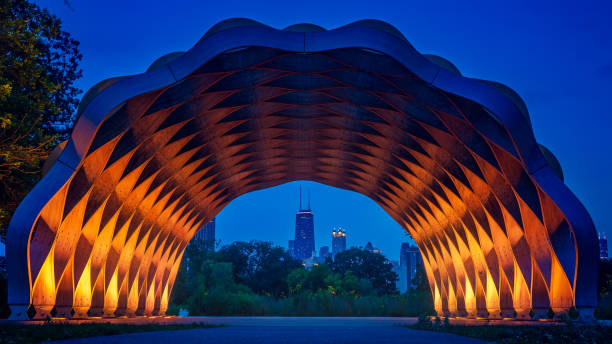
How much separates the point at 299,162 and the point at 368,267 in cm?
6779

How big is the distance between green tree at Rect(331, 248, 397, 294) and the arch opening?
63.6m

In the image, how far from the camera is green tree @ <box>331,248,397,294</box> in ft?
360

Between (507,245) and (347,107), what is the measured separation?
1268 centimetres

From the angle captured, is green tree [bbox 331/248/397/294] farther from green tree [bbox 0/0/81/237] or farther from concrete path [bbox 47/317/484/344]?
concrete path [bbox 47/317/484/344]

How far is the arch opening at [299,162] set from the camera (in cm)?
2222

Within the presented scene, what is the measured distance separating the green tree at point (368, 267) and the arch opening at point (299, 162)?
63.6 metres

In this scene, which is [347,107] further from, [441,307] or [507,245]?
[441,307]

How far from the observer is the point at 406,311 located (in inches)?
2265

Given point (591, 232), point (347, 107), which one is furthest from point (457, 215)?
point (591, 232)

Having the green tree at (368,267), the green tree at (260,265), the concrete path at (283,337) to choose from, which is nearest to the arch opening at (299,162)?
the concrete path at (283,337)

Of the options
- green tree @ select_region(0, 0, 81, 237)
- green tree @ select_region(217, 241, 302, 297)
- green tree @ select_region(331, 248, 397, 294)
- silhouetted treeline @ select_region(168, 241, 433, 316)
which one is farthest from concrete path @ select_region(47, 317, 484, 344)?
green tree @ select_region(331, 248, 397, 294)

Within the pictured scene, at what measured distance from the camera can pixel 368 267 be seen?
11038 cm

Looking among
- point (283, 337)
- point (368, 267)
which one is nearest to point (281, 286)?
point (368, 267)

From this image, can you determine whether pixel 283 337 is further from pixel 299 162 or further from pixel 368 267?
pixel 368 267
